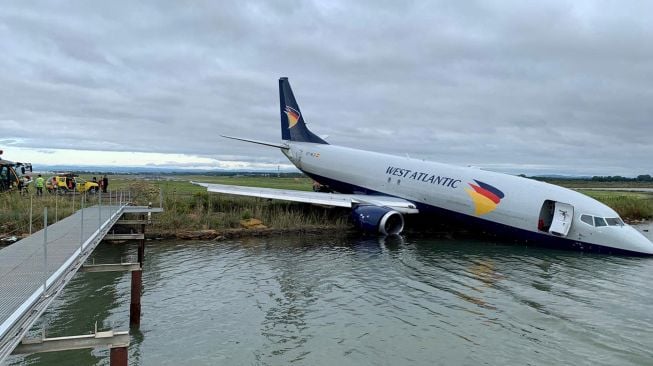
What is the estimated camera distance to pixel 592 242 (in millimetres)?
20516

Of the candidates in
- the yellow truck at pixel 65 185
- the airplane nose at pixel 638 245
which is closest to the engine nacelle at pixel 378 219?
the airplane nose at pixel 638 245

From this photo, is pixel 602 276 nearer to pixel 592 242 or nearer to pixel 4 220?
pixel 592 242

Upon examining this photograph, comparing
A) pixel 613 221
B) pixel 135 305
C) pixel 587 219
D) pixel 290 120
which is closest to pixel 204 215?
pixel 290 120

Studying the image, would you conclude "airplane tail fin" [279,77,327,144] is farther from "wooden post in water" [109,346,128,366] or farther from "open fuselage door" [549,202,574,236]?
"wooden post in water" [109,346,128,366]

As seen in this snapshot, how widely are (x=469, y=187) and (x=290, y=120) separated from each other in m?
18.1

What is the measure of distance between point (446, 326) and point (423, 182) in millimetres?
14683

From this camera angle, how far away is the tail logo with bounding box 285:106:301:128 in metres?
37.5

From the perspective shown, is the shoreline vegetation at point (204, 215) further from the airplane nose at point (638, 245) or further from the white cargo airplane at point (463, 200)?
the airplane nose at point (638, 245)

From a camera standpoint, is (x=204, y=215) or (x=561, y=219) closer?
(x=561, y=219)

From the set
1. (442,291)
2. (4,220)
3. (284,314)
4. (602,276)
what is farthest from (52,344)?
(4,220)

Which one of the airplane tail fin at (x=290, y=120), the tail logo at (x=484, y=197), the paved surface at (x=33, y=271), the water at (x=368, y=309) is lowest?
the water at (x=368, y=309)

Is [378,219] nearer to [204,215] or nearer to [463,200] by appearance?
[463,200]

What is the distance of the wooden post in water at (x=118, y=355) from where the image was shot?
7008 mm

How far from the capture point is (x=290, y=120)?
124ft
